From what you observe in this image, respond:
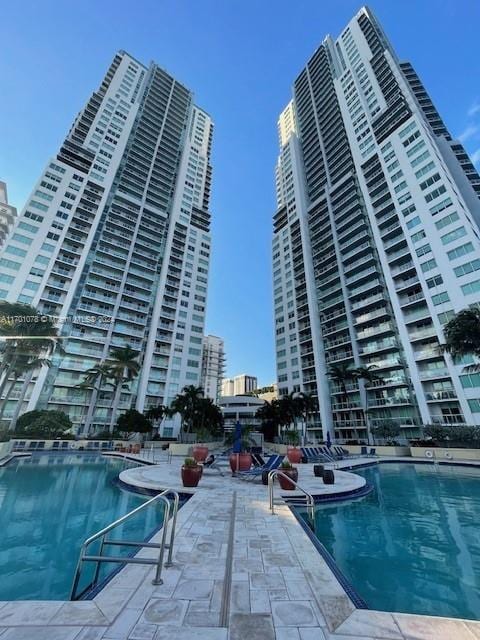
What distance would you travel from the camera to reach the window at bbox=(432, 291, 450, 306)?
36469 mm

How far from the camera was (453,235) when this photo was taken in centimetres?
3772

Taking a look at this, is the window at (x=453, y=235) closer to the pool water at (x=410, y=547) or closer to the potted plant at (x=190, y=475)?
the pool water at (x=410, y=547)

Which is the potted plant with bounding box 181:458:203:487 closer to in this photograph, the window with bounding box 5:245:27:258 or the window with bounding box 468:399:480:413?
the window with bounding box 468:399:480:413

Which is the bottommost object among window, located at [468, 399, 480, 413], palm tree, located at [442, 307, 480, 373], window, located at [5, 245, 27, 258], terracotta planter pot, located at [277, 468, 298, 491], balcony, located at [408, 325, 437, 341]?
terracotta planter pot, located at [277, 468, 298, 491]

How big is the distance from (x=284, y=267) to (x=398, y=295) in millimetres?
31309

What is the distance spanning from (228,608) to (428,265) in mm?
46236

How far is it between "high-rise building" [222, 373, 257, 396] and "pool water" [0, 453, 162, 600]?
483 feet

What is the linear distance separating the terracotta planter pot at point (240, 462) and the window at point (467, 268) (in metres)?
37.4

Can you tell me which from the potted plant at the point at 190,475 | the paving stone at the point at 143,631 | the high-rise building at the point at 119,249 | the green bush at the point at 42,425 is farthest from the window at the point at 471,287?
the green bush at the point at 42,425

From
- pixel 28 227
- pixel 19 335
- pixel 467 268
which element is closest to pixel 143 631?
pixel 19 335

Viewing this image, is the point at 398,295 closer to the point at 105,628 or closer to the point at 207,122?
the point at 105,628

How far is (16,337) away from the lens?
2789 cm

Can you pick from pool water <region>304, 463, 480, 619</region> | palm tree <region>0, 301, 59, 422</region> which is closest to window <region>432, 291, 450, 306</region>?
pool water <region>304, 463, 480, 619</region>

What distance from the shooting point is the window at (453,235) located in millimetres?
37000
